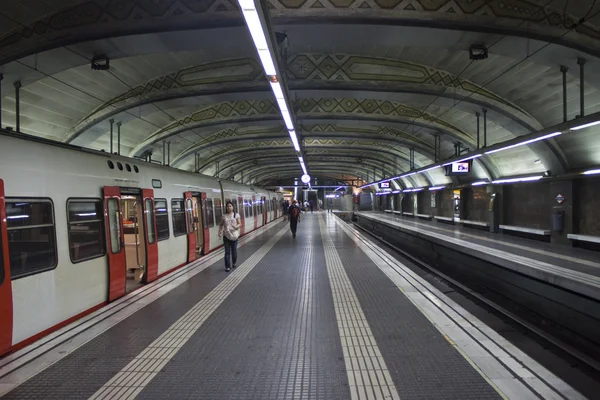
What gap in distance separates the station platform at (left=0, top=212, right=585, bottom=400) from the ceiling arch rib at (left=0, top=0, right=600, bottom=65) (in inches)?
180

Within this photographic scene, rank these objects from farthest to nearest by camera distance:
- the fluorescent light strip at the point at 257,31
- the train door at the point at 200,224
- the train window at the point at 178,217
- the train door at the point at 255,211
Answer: the train door at the point at 255,211, the train door at the point at 200,224, the train window at the point at 178,217, the fluorescent light strip at the point at 257,31

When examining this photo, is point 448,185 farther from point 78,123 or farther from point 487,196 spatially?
point 78,123

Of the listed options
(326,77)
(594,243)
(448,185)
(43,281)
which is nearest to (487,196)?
(448,185)

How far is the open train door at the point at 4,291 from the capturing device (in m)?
3.60

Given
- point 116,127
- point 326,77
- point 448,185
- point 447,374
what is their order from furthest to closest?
1. point 448,185
2. point 116,127
3. point 326,77
4. point 447,374

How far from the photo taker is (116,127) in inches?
507

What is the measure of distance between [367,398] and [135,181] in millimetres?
5529

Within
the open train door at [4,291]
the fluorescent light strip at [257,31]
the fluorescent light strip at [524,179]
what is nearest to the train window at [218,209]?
the fluorescent light strip at [257,31]

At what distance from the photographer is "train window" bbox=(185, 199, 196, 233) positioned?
918 cm

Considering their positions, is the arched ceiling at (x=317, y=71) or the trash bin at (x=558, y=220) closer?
the arched ceiling at (x=317, y=71)

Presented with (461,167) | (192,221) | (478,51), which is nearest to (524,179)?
(461,167)

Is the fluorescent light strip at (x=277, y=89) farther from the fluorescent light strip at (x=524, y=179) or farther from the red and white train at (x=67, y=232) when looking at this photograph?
the fluorescent light strip at (x=524, y=179)

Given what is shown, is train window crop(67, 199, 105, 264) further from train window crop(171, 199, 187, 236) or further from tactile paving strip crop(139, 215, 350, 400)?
train window crop(171, 199, 187, 236)

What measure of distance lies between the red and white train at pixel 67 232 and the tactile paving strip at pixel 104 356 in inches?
27.8
